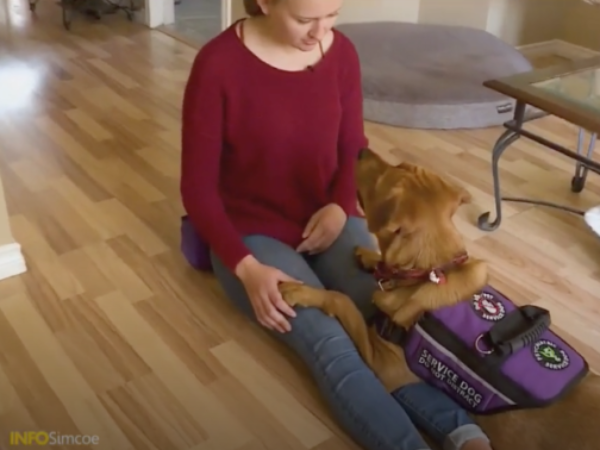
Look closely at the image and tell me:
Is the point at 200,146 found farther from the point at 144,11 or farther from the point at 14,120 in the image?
the point at 144,11

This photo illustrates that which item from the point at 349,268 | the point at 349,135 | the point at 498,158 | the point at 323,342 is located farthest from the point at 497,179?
the point at 323,342

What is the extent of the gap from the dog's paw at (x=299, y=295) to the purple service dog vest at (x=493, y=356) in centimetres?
22

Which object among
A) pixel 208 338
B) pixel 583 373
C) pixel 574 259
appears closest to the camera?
pixel 583 373

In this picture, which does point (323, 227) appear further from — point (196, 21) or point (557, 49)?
point (557, 49)

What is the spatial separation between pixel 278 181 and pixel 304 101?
0.19 metres

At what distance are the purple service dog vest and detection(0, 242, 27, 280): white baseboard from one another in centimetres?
106

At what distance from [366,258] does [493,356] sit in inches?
17.3

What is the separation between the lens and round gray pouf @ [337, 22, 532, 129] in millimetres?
2869

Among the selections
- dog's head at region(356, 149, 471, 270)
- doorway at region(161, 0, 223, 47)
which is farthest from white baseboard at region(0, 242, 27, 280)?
doorway at region(161, 0, 223, 47)

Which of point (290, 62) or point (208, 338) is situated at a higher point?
point (290, 62)

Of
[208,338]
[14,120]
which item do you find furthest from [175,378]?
[14,120]

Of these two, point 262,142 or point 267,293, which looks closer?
point 267,293

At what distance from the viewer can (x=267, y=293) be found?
142 centimetres

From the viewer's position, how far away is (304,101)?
155cm
